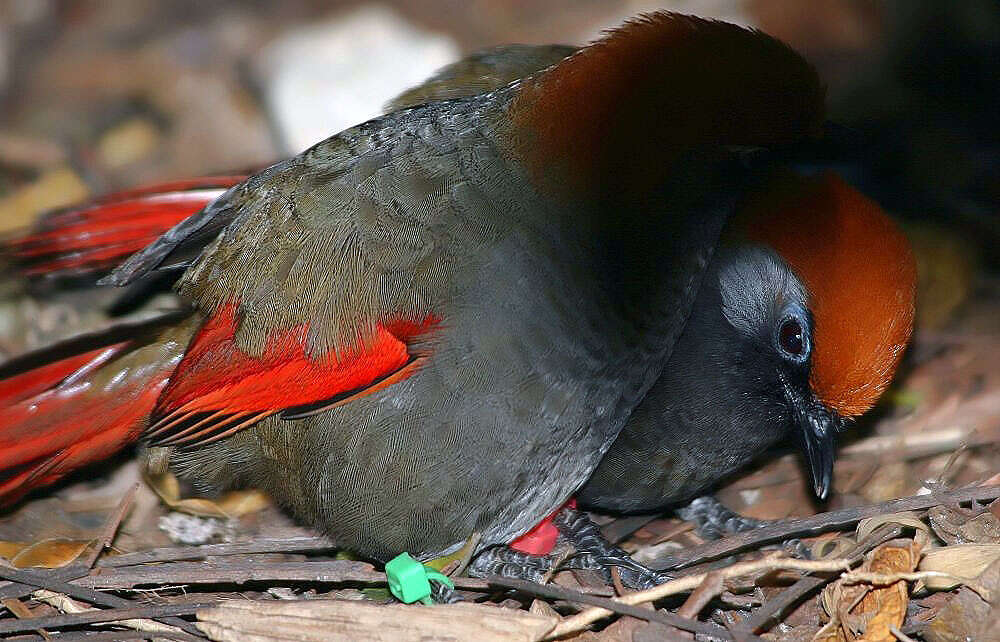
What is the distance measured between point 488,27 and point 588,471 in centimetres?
274

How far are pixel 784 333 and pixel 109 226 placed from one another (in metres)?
2.00

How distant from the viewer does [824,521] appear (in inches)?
113

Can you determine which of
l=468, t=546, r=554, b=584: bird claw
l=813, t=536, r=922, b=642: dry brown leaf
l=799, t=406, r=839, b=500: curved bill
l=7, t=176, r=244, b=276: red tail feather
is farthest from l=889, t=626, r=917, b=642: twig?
l=7, t=176, r=244, b=276: red tail feather

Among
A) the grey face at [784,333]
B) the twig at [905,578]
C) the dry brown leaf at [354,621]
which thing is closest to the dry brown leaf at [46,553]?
the dry brown leaf at [354,621]

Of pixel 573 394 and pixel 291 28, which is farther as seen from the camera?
pixel 291 28

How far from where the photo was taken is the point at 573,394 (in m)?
2.72

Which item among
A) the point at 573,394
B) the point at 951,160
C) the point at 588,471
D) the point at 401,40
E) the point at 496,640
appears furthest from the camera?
the point at 401,40

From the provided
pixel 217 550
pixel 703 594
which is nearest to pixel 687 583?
pixel 703 594

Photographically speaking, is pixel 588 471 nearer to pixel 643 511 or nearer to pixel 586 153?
pixel 643 511

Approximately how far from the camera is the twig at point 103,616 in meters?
2.65

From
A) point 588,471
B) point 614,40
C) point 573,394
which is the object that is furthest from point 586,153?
point 588,471

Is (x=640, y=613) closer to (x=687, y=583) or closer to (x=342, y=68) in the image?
(x=687, y=583)

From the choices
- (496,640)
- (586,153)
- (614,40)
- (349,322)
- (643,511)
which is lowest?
(643,511)

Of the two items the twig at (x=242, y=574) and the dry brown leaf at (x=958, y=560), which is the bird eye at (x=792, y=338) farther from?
the twig at (x=242, y=574)
